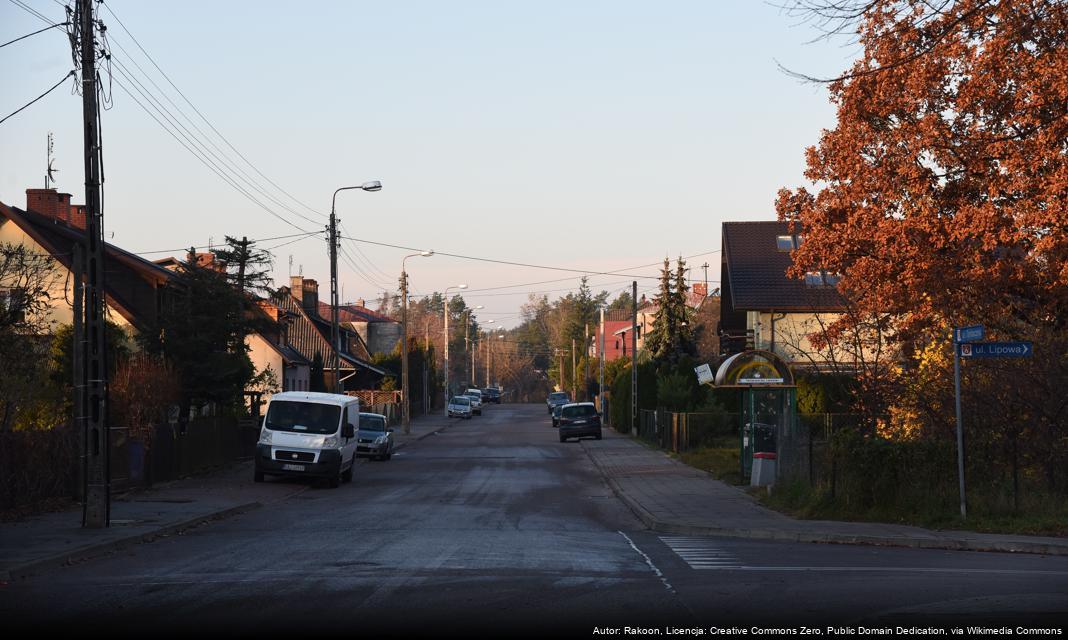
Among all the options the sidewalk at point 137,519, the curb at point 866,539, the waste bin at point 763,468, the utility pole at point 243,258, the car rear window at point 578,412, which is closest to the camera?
the sidewalk at point 137,519

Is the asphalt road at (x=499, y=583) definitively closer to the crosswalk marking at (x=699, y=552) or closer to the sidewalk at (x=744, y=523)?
the crosswalk marking at (x=699, y=552)

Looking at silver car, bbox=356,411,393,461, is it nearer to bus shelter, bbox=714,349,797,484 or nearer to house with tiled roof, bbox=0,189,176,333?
house with tiled roof, bbox=0,189,176,333

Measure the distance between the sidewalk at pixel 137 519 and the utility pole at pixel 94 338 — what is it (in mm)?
482

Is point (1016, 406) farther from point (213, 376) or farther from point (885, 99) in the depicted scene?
point (213, 376)

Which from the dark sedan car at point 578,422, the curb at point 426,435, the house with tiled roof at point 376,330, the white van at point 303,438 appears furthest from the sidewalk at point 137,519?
the house with tiled roof at point 376,330

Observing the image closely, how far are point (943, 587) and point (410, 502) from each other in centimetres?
1328

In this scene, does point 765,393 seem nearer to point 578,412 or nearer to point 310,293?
point 578,412

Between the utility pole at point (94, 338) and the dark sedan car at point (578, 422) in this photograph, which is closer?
the utility pole at point (94, 338)

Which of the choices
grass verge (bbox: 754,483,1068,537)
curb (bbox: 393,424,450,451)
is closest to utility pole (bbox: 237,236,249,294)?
curb (bbox: 393,424,450,451)

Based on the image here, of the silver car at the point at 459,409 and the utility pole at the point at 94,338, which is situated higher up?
the utility pole at the point at 94,338

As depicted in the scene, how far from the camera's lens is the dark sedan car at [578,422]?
5281 cm

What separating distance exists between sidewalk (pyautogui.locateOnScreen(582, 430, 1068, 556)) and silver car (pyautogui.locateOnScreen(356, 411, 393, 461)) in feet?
39.0

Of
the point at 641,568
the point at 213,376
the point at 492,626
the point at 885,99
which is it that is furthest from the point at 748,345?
the point at 492,626

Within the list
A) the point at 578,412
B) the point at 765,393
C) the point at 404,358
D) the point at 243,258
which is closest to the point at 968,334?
the point at 765,393
